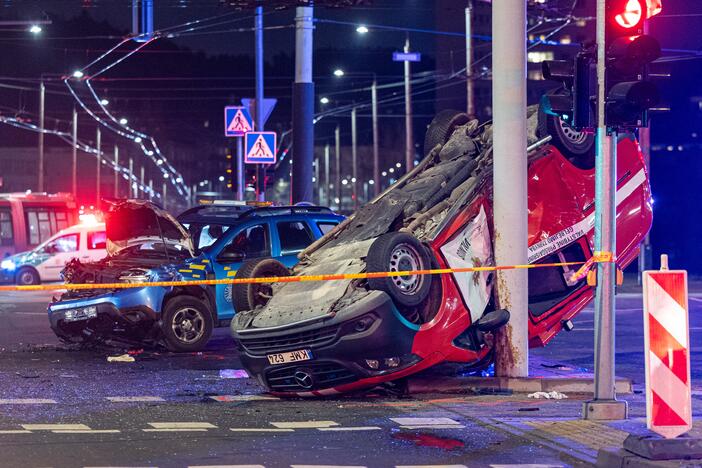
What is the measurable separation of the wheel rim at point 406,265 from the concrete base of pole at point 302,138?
616 inches

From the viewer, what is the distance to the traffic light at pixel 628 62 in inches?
386

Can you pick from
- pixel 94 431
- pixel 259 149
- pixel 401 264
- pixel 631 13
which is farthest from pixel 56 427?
pixel 259 149

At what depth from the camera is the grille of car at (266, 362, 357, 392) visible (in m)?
11.4

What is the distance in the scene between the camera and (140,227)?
16.9 meters

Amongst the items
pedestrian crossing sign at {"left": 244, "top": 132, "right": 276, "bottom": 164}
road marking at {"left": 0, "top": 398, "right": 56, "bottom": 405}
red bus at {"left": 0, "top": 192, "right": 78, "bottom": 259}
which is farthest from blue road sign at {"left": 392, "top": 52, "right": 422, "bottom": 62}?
road marking at {"left": 0, "top": 398, "right": 56, "bottom": 405}

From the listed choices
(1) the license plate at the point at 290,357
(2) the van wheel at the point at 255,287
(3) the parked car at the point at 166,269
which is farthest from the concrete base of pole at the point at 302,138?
(1) the license plate at the point at 290,357

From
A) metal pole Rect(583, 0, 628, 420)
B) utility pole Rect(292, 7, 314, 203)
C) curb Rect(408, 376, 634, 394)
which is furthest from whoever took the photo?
utility pole Rect(292, 7, 314, 203)

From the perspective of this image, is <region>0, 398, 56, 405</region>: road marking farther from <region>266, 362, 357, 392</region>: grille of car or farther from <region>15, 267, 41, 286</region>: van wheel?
<region>15, 267, 41, 286</region>: van wheel

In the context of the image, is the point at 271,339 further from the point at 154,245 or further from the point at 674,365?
the point at 154,245

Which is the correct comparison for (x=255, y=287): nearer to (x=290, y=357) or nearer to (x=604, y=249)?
(x=290, y=357)

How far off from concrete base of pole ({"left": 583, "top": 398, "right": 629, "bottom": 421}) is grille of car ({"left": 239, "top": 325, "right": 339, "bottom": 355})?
2.39 metres

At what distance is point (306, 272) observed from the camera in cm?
1278

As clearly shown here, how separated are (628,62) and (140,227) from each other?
876 centimetres

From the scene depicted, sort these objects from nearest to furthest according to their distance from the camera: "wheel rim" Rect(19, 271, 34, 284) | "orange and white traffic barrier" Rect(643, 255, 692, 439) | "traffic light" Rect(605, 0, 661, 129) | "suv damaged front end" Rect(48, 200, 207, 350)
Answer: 1. "orange and white traffic barrier" Rect(643, 255, 692, 439)
2. "traffic light" Rect(605, 0, 661, 129)
3. "suv damaged front end" Rect(48, 200, 207, 350)
4. "wheel rim" Rect(19, 271, 34, 284)
